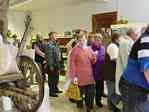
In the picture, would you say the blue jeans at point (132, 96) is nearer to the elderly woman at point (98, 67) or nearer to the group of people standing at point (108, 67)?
the group of people standing at point (108, 67)

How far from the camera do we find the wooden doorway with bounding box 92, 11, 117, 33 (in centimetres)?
915

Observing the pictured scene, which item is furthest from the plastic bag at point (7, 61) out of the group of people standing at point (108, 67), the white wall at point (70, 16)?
the white wall at point (70, 16)

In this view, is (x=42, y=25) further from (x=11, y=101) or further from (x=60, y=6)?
(x=11, y=101)

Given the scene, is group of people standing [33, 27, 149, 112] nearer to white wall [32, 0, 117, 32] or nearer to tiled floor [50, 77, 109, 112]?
tiled floor [50, 77, 109, 112]

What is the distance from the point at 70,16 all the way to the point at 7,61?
8.00 metres

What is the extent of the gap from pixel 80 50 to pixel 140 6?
4.18m

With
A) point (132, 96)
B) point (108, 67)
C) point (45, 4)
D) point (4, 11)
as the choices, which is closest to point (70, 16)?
point (45, 4)

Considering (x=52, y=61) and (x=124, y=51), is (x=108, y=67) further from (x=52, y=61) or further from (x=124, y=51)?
(x=52, y=61)

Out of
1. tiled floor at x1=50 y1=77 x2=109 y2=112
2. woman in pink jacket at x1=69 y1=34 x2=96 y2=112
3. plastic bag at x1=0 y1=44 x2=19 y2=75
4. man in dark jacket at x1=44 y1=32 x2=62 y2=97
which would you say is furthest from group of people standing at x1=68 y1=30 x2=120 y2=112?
man in dark jacket at x1=44 y1=32 x2=62 y2=97

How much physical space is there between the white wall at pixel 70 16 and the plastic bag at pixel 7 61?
6.13 m

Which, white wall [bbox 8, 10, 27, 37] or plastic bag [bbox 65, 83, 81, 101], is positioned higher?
white wall [bbox 8, 10, 27, 37]

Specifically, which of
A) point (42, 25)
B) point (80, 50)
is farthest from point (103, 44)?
point (42, 25)

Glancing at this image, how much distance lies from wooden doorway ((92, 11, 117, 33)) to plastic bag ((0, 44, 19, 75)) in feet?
19.3

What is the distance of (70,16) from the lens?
1117 cm
